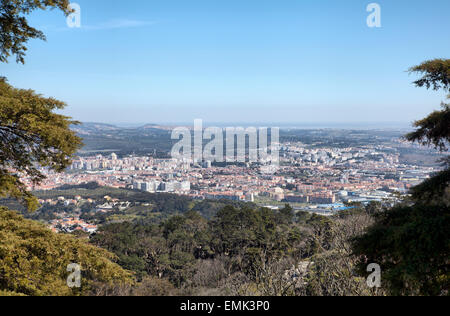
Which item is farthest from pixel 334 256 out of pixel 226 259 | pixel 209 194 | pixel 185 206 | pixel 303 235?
pixel 209 194

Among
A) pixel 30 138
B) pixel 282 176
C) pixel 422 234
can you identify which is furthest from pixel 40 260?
pixel 282 176

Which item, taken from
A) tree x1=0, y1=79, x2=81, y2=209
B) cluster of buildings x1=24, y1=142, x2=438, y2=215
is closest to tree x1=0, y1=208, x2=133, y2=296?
tree x1=0, y1=79, x2=81, y2=209

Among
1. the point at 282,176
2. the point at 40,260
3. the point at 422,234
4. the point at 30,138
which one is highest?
the point at 30,138

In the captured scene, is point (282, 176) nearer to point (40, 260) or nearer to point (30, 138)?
point (30, 138)

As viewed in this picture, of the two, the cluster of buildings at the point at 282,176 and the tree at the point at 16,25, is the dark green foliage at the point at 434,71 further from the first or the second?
the cluster of buildings at the point at 282,176

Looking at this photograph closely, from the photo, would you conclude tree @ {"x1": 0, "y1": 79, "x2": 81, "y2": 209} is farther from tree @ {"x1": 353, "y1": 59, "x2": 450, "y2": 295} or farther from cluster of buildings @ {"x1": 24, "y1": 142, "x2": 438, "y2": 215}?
cluster of buildings @ {"x1": 24, "y1": 142, "x2": 438, "y2": 215}
